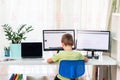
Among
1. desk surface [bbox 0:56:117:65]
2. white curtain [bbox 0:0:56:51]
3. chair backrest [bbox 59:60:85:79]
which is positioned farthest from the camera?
white curtain [bbox 0:0:56:51]

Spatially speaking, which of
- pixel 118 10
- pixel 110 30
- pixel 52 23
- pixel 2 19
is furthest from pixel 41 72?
pixel 118 10

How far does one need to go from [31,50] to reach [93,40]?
0.88 metres

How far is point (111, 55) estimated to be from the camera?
351cm

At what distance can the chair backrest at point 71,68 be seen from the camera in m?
2.75

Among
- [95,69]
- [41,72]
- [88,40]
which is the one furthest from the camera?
[41,72]

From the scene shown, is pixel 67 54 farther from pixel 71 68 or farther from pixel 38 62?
pixel 38 62

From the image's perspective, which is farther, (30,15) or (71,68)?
(30,15)

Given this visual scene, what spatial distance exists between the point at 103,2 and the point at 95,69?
45.1 inches

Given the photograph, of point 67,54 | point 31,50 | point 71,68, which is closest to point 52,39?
point 31,50

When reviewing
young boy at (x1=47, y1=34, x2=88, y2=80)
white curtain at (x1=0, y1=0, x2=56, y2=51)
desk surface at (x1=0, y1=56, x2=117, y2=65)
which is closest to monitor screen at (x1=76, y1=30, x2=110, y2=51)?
desk surface at (x1=0, y1=56, x2=117, y2=65)

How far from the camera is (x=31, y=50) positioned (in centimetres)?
334

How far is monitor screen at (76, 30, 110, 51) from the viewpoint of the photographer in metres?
3.37

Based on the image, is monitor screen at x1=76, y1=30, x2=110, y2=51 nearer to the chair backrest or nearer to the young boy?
the young boy

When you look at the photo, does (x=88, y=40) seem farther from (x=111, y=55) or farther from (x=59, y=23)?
(x=59, y=23)
